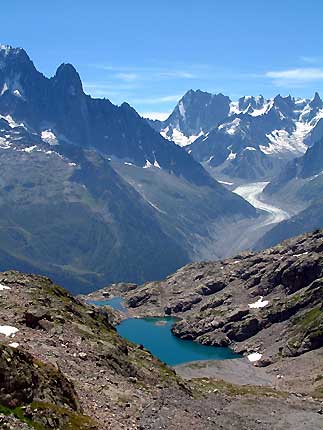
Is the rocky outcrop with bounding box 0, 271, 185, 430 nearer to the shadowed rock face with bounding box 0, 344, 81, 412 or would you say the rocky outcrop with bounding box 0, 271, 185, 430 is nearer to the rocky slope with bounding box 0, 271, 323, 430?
the shadowed rock face with bounding box 0, 344, 81, 412

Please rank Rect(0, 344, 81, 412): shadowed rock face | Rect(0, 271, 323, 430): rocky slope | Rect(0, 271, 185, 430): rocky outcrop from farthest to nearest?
Rect(0, 271, 323, 430): rocky slope, Rect(0, 271, 185, 430): rocky outcrop, Rect(0, 344, 81, 412): shadowed rock face

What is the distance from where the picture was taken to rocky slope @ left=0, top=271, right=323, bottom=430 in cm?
5625

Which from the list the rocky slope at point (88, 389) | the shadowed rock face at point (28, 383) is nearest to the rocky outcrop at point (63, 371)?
the shadowed rock face at point (28, 383)

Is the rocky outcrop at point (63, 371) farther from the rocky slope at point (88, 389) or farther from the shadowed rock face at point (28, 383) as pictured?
the rocky slope at point (88, 389)

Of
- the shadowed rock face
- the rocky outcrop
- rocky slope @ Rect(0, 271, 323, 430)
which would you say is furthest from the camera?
rocky slope @ Rect(0, 271, 323, 430)

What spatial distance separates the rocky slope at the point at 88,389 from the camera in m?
56.2

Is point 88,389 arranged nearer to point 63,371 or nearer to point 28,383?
point 63,371

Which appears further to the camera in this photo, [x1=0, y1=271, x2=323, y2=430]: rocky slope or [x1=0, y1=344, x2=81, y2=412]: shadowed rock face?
[x1=0, y1=271, x2=323, y2=430]: rocky slope

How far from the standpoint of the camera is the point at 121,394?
76.6 meters

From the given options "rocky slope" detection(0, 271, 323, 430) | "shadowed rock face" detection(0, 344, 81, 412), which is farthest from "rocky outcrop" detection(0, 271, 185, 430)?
"rocky slope" detection(0, 271, 323, 430)

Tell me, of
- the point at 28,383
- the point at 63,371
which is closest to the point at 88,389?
the point at 63,371

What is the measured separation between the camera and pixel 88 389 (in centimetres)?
7431

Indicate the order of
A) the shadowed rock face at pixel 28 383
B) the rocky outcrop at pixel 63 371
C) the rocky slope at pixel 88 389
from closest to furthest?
1. the shadowed rock face at pixel 28 383
2. the rocky outcrop at pixel 63 371
3. the rocky slope at pixel 88 389

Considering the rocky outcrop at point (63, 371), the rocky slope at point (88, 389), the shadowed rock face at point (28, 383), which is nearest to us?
the shadowed rock face at point (28, 383)
